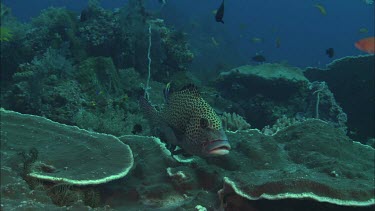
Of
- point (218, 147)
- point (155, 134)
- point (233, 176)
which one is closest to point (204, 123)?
point (218, 147)

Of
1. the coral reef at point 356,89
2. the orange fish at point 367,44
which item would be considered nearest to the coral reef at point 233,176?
the orange fish at point 367,44

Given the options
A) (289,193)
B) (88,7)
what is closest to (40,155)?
(289,193)

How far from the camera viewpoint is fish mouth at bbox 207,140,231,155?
294 cm

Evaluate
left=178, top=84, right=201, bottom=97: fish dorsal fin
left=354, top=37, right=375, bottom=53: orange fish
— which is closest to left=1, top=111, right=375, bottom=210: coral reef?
left=178, top=84, right=201, bottom=97: fish dorsal fin

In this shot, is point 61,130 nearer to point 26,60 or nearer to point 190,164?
point 190,164

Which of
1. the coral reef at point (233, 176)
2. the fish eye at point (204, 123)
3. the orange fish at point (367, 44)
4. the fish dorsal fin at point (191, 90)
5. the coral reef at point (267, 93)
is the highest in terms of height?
the orange fish at point (367, 44)

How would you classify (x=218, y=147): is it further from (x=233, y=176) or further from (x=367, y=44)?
(x=367, y=44)

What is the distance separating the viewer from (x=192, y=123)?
131 inches

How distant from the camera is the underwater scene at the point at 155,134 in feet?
11.4

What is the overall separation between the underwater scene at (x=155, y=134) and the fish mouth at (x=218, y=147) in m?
0.01

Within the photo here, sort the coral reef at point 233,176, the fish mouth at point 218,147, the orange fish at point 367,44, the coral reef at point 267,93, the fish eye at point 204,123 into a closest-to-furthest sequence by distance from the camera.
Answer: the fish mouth at point 218,147 → the fish eye at point 204,123 → the coral reef at point 233,176 → the orange fish at point 367,44 → the coral reef at point 267,93

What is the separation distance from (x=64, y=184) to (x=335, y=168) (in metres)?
3.06

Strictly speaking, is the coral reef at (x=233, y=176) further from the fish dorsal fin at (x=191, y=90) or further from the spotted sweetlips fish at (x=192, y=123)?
the fish dorsal fin at (x=191, y=90)

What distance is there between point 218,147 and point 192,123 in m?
0.47
